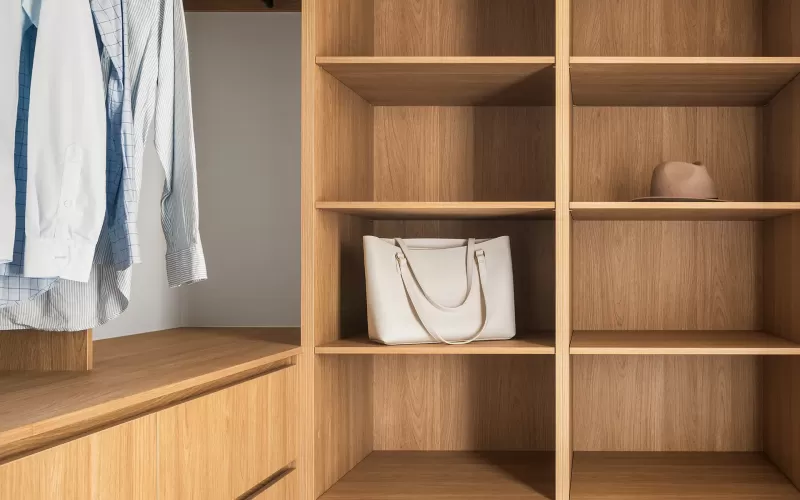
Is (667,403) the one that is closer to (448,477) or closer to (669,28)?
(448,477)

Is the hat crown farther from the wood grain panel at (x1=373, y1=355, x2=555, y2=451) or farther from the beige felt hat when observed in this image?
the wood grain panel at (x1=373, y1=355, x2=555, y2=451)

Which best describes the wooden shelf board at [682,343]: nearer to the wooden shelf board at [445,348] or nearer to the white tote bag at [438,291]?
the wooden shelf board at [445,348]

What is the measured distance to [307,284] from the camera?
1.85 metres

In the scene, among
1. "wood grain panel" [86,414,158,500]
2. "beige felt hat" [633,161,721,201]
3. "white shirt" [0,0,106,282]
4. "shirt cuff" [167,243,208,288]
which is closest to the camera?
"wood grain panel" [86,414,158,500]

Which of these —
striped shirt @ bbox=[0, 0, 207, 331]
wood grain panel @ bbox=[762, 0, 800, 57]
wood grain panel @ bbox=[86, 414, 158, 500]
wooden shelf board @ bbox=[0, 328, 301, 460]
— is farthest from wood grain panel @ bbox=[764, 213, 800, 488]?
wood grain panel @ bbox=[86, 414, 158, 500]

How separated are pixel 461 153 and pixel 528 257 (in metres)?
0.38

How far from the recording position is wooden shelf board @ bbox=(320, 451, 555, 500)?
76.7 inches

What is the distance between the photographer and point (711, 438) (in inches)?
92.4

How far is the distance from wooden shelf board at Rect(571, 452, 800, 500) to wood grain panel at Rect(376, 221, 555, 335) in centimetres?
43

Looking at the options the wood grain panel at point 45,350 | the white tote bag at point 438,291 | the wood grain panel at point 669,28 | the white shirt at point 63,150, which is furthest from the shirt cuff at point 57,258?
the wood grain panel at point 669,28

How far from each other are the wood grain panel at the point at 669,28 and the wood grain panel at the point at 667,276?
52 cm

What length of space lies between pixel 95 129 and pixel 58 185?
120mm

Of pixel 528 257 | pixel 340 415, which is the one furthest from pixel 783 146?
pixel 340 415

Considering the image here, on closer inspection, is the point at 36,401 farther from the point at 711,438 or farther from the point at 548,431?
the point at 711,438
